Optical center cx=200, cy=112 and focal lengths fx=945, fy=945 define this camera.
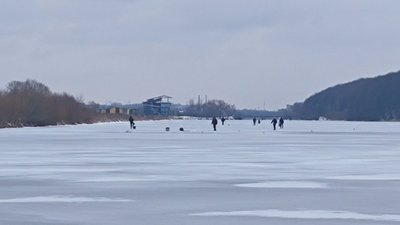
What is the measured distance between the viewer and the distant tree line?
79.4 metres

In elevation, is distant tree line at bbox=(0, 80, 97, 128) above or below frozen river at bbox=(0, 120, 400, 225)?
above

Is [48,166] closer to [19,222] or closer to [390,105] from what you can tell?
[19,222]

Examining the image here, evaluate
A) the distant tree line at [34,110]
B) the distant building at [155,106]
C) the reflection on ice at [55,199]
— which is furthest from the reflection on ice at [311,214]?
the distant building at [155,106]

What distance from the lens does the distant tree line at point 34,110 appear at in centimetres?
7938

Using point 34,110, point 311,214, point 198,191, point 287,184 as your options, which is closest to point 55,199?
point 198,191

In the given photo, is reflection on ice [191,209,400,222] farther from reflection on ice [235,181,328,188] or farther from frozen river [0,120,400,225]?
reflection on ice [235,181,328,188]

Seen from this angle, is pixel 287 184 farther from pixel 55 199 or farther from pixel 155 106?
pixel 155 106

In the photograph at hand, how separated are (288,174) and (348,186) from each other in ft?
8.61

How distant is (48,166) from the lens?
18.9 m

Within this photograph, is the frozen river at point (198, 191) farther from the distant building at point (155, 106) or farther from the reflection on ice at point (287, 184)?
the distant building at point (155, 106)

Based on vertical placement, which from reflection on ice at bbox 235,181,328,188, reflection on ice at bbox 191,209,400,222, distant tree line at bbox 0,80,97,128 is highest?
distant tree line at bbox 0,80,97,128

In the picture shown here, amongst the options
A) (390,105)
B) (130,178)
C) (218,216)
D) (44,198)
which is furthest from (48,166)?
(390,105)

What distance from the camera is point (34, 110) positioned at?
286 ft

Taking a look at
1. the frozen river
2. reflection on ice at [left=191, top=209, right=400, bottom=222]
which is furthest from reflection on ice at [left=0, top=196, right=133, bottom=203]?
reflection on ice at [left=191, top=209, right=400, bottom=222]
